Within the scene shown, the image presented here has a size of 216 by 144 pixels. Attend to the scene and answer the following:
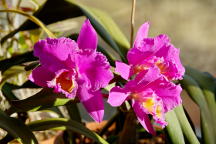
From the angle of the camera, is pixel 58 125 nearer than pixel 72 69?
No

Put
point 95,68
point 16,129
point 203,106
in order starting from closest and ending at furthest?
point 95,68 < point 16,129 < point 203,106

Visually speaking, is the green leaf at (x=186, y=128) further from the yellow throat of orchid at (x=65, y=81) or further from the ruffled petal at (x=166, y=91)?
the yellow throat of orchid at (x=65, y=81)

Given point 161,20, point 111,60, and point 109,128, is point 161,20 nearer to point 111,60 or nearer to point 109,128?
point 109,128

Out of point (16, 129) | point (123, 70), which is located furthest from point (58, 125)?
point (123, 70)

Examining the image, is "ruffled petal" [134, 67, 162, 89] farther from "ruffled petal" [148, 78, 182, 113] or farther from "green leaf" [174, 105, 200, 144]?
"green leaf" [174, 105, 200, 144]

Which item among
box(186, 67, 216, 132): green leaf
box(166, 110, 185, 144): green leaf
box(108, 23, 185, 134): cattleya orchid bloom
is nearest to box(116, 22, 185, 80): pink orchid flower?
box(108, 23, 185, 134): cattleya orchid bloom

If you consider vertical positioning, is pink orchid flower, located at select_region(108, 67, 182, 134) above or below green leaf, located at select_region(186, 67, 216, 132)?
above

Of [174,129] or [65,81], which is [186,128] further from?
[65,81]
